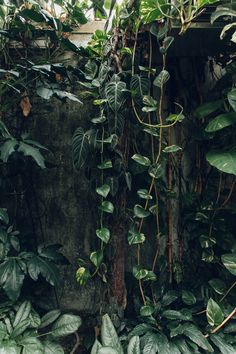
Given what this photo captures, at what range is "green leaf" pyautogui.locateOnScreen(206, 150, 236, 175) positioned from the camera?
4.91ft

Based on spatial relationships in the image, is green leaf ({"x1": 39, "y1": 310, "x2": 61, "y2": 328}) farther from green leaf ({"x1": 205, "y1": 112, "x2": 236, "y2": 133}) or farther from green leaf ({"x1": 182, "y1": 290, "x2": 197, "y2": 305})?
green leaf ({"x1": 205, "y1": 112, "x2": 236, "y2": 133})

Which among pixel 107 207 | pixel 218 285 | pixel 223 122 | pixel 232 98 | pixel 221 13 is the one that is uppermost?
pixel 221 13

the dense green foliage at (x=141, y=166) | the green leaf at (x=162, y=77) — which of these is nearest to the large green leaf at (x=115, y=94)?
the dense green foliage at (x=141, y=166)

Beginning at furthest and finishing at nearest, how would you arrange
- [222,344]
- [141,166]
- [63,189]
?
[63,189] < [141,166] < [222,344]

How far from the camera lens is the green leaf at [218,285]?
67.6 inches

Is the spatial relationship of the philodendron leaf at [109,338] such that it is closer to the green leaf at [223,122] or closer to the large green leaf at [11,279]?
the large green leaf at [11,279]

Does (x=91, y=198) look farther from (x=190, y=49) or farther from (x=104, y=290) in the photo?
(x=190, y=49)

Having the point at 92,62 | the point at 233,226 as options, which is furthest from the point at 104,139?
the point at 233,226

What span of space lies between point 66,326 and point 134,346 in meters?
0.34

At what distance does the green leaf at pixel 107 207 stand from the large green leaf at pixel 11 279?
499 mm

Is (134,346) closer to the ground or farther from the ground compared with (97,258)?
closer to the ground

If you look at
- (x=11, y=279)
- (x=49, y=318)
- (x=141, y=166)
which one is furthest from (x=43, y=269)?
(x=141, y=166)

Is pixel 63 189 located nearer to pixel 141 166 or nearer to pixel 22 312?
pixel 141 166

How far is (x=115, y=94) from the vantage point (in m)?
1.55
